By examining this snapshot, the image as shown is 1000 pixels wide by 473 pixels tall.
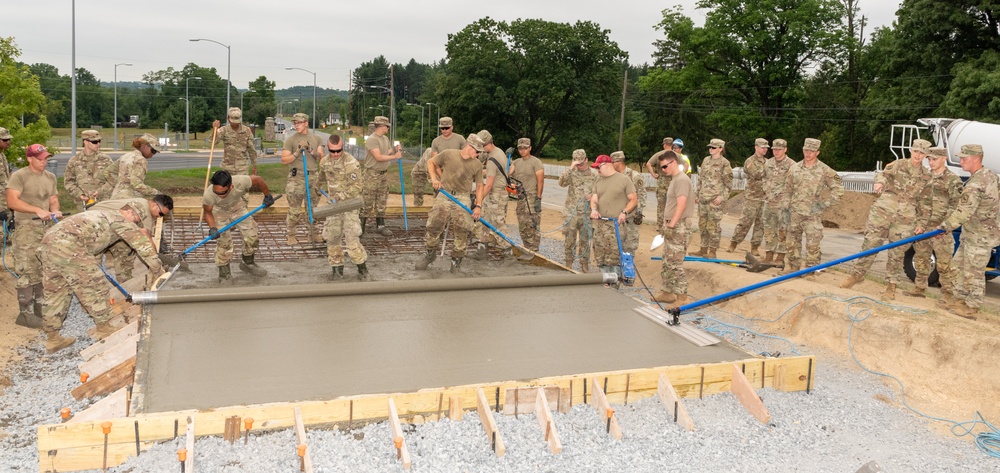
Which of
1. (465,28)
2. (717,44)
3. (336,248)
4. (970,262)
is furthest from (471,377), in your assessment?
(465,28)

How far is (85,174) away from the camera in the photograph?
9906 mm

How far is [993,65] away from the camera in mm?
21078

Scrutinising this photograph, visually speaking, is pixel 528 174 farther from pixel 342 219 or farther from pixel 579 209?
pixel 342 219

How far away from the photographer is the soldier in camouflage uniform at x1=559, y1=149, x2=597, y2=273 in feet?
34.6

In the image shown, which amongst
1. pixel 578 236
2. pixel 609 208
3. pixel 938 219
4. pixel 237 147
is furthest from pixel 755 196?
pixel 237 147

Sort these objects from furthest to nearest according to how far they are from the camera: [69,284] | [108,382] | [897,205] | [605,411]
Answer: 1. [897,205]
2. [69,284]
3. [108,382]
4. [605,411]

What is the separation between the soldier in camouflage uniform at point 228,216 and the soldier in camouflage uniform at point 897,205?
24.4ft

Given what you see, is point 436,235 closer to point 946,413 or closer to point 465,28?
point 946,413

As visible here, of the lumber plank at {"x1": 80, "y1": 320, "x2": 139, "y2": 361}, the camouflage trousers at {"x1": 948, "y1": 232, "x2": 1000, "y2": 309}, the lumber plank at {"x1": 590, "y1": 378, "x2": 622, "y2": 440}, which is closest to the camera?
the lumber plank at {"x1": 590, "y1": 378, "x2": 622, "y2": 440}

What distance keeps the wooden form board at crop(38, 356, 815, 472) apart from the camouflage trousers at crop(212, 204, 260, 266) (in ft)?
13.6

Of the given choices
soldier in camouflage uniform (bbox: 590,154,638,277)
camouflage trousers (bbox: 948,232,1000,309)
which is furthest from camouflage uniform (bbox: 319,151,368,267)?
camouflage trousers (bbox: 948,232,1000,309)

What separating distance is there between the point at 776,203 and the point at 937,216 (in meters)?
2.39

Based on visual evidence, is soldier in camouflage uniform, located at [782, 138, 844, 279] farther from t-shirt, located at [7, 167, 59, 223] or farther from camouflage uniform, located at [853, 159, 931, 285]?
t-shirt, located at [7, 167, 59, 223]

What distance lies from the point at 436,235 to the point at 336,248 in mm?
1307
